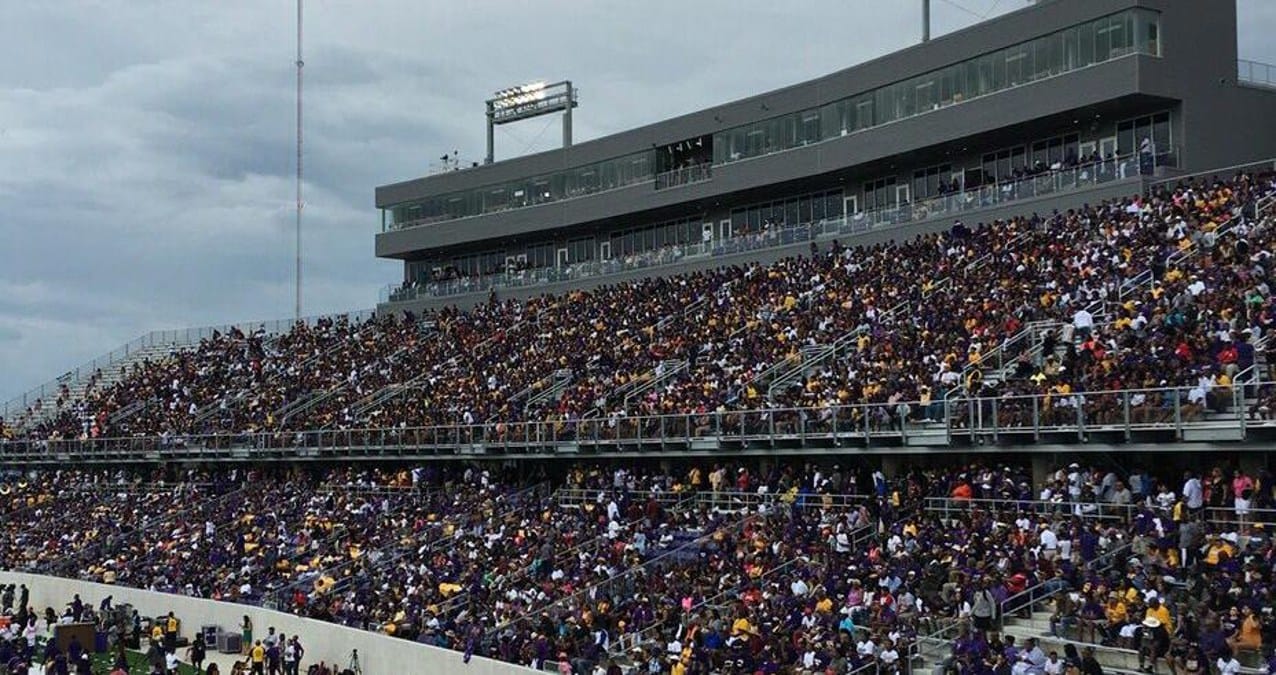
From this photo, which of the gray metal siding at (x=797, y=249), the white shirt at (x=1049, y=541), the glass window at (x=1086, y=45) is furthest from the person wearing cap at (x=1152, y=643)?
the glass window at (x=1086, y=45)

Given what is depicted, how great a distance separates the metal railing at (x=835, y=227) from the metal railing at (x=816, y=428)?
12904 mm

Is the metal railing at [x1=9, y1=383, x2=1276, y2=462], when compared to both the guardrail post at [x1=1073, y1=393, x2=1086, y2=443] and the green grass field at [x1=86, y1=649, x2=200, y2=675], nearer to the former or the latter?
the guardrail post at [x1=1073, y1=393, x2=1086, y2=443]

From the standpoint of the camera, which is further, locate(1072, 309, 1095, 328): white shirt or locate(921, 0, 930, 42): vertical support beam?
locate(921, 0, 930, 42): vertical support beam

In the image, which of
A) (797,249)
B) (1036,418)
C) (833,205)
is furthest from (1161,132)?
(1036,418)

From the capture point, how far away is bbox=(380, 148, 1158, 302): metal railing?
40656 mm

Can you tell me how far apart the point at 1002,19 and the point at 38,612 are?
31.8 meters

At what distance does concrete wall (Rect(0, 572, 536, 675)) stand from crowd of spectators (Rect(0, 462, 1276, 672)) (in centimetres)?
51

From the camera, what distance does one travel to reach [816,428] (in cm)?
3195

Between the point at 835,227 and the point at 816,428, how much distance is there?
18.0 m

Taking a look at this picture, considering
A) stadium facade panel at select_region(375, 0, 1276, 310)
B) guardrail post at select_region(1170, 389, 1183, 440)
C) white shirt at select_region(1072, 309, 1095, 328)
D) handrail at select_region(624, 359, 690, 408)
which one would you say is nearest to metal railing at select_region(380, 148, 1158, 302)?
stadium facade panel at select_region(375, 0, 1276, 310)

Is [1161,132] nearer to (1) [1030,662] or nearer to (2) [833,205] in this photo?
(2) [833,205]

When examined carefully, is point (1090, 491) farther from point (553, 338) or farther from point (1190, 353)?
point (553, 338)

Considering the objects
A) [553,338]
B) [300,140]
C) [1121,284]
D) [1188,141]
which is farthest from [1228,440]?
[300,140]

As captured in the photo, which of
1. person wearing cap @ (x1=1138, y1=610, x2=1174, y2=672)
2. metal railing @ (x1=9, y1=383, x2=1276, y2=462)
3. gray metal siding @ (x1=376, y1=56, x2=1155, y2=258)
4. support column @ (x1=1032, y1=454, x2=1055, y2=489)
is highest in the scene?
gray metal siding @ (x1=376, y1=56, x2=1155, y2=258)
